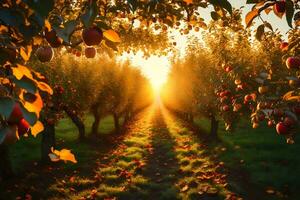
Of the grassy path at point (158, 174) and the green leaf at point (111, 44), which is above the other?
the green leaf at point (111, 44)

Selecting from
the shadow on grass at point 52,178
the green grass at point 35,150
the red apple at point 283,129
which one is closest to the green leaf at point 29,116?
the red apple at point 283,129

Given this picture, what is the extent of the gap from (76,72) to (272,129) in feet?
39.1

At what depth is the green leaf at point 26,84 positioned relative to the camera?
1657 millimetres

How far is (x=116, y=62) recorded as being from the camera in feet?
87.2

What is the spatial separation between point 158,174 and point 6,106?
38.5ft

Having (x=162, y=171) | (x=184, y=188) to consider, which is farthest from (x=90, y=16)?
(x=162, y=171)

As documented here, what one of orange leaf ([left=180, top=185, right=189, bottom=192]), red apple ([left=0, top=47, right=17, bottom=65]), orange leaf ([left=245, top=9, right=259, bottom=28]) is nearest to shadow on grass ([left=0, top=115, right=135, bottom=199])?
orange leaf ([left=180, top=185, right=189, bottom=192])

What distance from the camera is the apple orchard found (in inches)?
73.8

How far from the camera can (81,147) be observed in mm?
18641

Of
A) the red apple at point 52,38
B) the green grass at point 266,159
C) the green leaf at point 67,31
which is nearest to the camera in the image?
the green leaf at point 67,31

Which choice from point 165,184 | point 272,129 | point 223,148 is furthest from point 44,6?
point 272,129

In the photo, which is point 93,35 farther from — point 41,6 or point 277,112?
point 277,112

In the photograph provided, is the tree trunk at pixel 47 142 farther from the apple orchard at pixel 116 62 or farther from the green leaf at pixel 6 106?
the green leaf at pixel 6 106

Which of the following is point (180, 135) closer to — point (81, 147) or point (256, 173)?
point (81, 147)
